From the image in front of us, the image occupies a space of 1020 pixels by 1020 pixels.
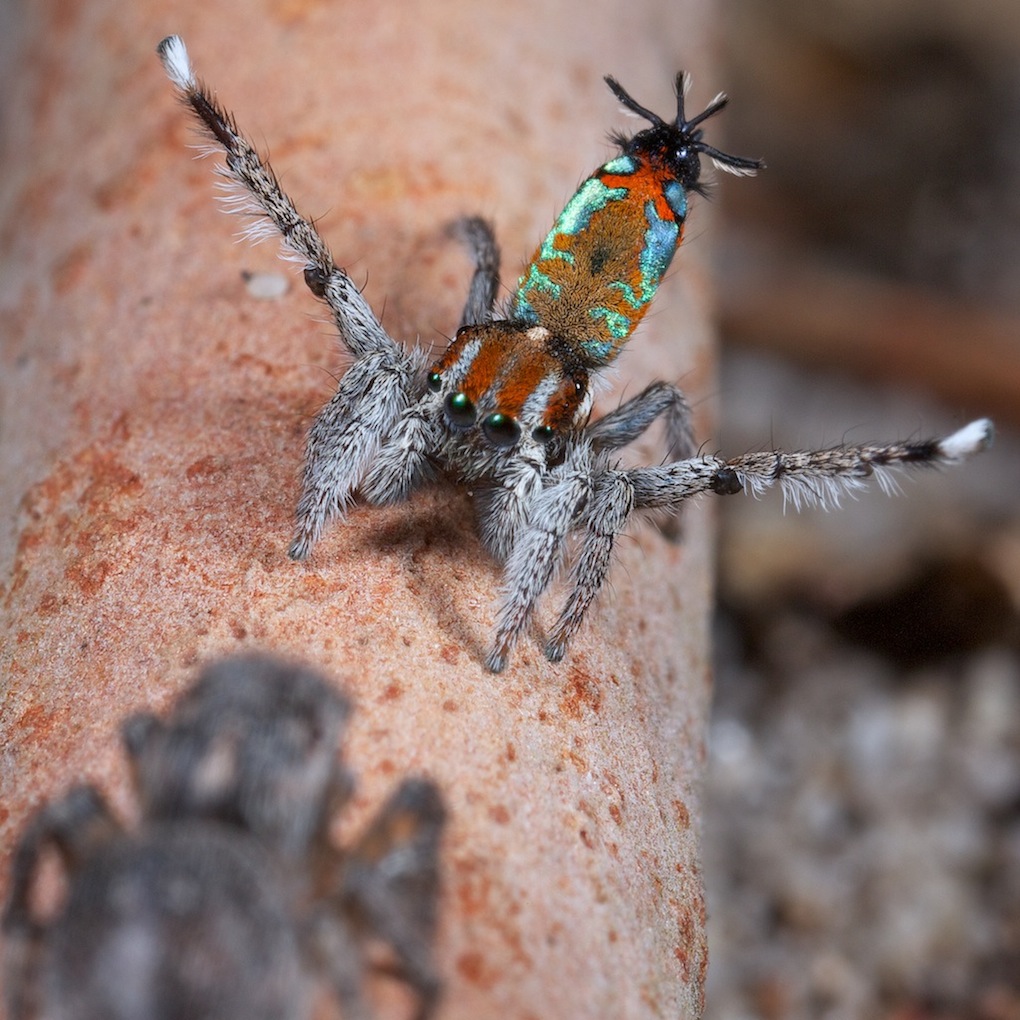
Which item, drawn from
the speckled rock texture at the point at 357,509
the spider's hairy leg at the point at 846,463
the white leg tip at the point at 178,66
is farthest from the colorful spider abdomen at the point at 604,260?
the white leg tip at the point at 178,66

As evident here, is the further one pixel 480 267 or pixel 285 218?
pixel 480 267

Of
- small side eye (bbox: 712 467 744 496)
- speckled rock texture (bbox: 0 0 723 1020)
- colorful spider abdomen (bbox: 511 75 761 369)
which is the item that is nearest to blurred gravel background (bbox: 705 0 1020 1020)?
small side eye (bbox: 712 467 744 496)

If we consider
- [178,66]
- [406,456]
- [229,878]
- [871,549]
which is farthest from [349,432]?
[871,549]

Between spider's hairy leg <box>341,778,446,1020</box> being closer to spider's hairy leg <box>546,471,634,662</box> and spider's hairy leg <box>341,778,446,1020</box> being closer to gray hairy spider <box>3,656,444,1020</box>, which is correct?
gray hairy spider <box>3,656,444,1020</box>

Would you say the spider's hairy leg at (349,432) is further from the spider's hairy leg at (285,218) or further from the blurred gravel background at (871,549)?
the blurred gravel background at (871,549)

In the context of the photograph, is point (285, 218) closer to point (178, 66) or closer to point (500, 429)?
point (178, 66)

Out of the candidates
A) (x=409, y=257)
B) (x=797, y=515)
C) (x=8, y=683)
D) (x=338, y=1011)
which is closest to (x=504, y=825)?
(x=338, y=1011)
